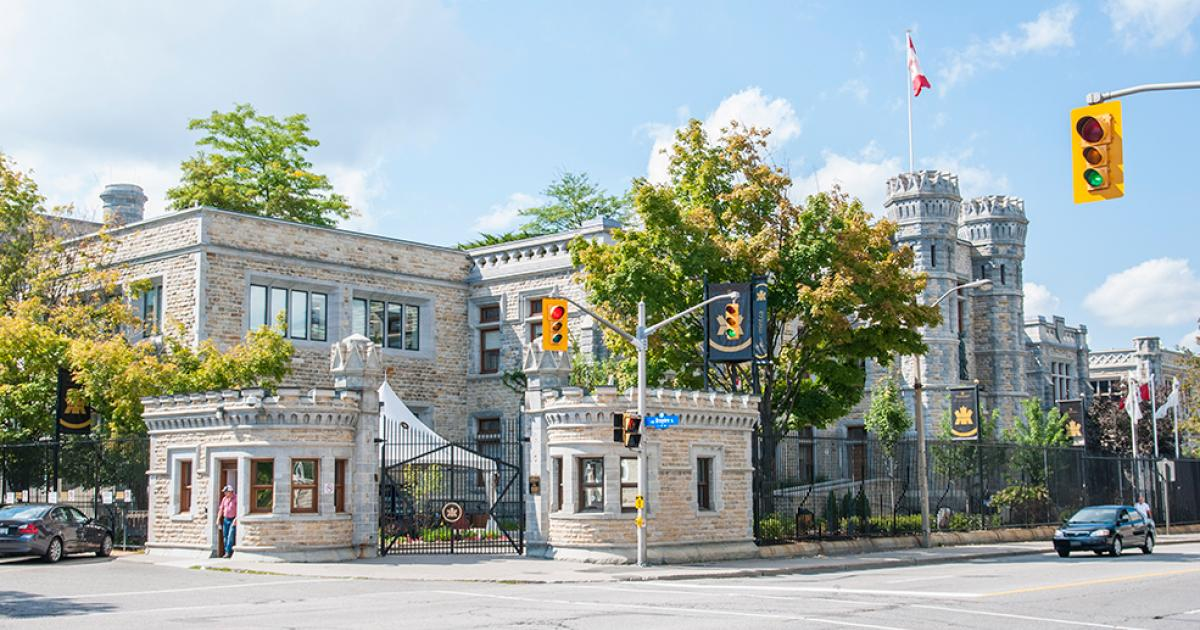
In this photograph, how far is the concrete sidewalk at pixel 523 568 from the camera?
24156 mm

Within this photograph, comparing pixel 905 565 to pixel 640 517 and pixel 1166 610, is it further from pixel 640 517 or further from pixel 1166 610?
pixel 1166 610

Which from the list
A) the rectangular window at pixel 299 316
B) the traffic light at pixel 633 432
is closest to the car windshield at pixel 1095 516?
the traffic light at pixel 633 432

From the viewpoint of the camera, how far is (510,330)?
142 feet

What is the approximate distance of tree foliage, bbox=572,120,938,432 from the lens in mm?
32219

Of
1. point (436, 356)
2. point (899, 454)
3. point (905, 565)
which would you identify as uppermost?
point (436, 356)

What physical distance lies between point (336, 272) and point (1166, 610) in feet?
96.2

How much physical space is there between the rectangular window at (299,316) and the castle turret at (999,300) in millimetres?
35809

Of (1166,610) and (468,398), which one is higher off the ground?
(468,398)

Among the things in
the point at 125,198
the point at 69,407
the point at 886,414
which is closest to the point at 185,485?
the point at 69,407

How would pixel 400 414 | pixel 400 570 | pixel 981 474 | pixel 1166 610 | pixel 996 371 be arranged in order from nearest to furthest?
pixel 1166 610, pixel 400 570, pixel 400 414, pixel 981 474, pixel 996 371

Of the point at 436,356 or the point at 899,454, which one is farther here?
the point at 436,356

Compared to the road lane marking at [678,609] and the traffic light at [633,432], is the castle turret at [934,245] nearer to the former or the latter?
the traffic light at [633,432]

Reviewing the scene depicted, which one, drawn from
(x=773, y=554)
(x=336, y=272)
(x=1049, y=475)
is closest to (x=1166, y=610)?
(x=773, y=554)

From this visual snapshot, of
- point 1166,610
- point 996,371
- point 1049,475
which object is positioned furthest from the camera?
point 996,371
